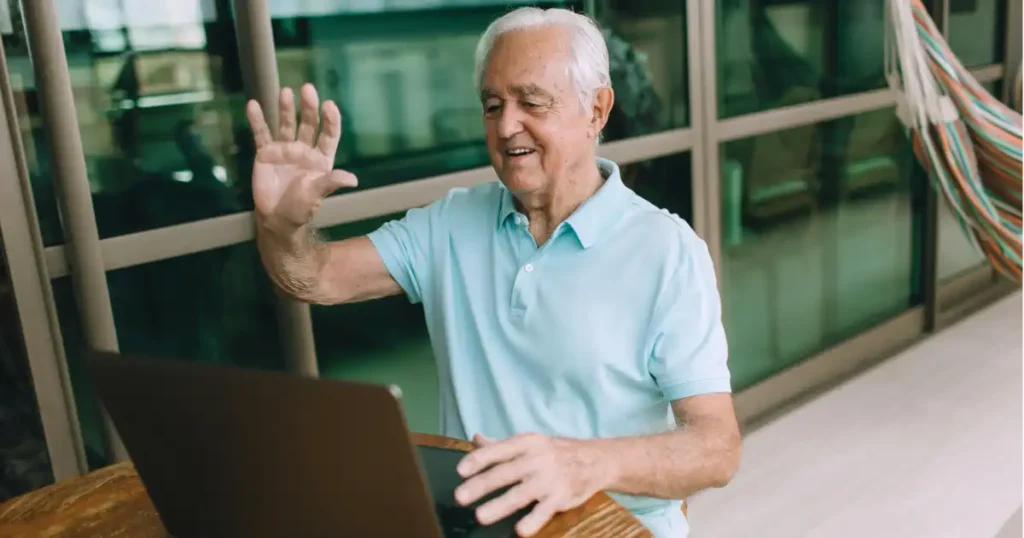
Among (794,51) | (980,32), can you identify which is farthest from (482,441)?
(980,32)

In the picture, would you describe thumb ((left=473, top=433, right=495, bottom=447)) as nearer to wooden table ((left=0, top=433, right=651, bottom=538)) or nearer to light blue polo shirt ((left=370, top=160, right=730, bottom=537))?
wooden table ((left=0, top=433, right=651, bottom=538))

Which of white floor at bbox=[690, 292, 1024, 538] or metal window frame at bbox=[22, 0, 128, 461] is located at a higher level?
metal window frame at bbox=[22, 0, 128, 461]

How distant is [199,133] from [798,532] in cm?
160

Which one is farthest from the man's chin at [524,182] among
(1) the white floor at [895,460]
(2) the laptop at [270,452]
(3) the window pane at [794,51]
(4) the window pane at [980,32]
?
(4) the window pane at [980,32]

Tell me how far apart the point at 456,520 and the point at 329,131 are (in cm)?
57

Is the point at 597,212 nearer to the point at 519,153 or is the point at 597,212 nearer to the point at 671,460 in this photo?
the point at 519,153

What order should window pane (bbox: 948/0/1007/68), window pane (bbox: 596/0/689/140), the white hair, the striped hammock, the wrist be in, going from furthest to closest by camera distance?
window pane (bbox: 948/0/1007/68) < the striped hammock < window pane (bbox: 596/0/689/140) < the white hair < the wrist

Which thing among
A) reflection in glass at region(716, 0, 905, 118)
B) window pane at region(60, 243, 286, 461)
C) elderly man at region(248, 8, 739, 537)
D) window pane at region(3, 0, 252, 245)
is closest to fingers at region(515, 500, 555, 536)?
elderly man at region(248, 8, 739, 537)

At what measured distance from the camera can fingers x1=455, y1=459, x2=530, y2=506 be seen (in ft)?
2.54

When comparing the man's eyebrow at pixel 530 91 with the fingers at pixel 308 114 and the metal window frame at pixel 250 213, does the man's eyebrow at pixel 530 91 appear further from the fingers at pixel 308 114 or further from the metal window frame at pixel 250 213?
the metal window frame at pixel 250 213

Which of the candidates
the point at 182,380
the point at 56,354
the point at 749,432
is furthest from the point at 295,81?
the point at 749,432

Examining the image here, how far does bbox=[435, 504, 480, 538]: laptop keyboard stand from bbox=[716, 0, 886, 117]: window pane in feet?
6.52

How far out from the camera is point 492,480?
2.61 feet

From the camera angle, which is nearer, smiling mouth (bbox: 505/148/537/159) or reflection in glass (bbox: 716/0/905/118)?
smiling mouth (bbox: 505/148/537/159)
